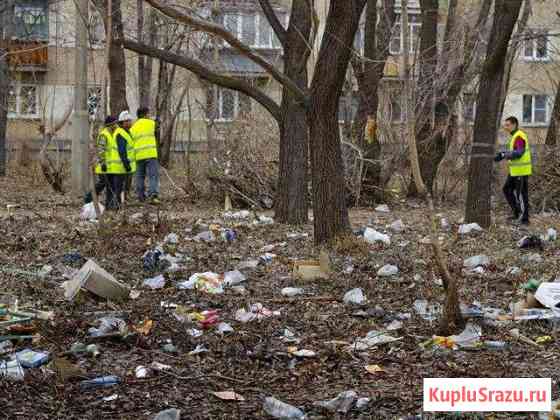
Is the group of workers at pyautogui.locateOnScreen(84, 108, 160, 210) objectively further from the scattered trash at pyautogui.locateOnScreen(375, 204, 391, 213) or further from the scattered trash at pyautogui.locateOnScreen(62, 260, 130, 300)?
the scattered trash at pyautogui.locateOnScreen(62, 260, 130, 300)

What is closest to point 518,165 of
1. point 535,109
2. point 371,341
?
point 371,341

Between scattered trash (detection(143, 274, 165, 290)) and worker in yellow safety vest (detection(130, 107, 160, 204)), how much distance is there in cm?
774

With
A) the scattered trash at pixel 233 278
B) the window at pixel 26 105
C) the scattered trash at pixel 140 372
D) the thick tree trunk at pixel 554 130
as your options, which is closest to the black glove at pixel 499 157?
the thick tree trunk at pixel 554 130

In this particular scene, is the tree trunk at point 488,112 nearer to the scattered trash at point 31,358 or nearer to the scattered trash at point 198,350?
the scattered trash at point 198,350

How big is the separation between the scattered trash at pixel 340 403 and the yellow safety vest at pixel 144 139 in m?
11.6

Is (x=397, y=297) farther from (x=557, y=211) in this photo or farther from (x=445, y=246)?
(x=557, y=211)

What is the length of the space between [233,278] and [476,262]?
100 inches

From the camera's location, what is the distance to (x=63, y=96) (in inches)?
1439

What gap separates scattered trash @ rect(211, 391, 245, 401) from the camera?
506 cm

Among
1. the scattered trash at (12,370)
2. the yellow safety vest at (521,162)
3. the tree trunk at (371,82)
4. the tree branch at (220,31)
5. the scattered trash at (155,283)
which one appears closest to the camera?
the scattered trash at (12,370)

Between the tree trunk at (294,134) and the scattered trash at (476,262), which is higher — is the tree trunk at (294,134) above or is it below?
above

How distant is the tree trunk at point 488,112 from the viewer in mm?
11961

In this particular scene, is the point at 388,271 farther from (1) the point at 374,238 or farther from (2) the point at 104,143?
(2) the point at 104,143

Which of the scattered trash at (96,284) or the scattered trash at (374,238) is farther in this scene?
the scattered trash at (374,238)
